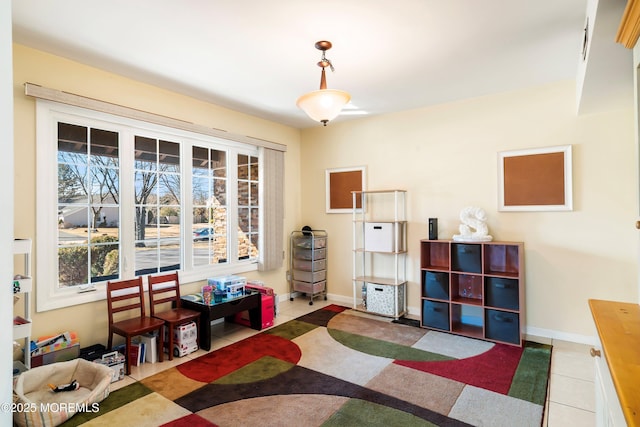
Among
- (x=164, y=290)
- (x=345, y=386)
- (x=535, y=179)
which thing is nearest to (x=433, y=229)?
(x=535, y=179)

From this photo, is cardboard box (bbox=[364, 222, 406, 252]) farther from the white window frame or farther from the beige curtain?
the white window frame

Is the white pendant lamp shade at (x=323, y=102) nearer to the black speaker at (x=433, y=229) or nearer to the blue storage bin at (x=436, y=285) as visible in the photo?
the black speaker at (x=433, y=229)

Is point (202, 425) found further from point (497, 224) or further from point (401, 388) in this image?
point (497, 224)

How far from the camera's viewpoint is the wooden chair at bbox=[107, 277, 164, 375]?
2.89 m

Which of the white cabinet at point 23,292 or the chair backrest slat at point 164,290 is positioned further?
the chair backrest slat at point 164,290

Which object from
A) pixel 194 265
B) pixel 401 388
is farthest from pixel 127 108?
pixel 401 388

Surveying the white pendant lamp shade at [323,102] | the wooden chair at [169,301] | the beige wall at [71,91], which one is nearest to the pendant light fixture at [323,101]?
the white pendant lamp shade at [323,102]

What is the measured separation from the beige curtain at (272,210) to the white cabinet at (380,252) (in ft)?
3.64

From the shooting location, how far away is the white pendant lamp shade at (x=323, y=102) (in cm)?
246

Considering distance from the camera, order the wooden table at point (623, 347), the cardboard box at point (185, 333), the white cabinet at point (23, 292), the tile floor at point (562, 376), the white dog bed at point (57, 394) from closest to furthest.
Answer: the wooden table at point (623, 347), the white dog bed at point (57, 394), the tile floor at point (562, 376), the white cabinet at point (23, 292), the cardboard box at point (185, 333)

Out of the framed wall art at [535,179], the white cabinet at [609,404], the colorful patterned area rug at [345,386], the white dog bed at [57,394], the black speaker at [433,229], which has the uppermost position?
the framed wall art at [535,179]

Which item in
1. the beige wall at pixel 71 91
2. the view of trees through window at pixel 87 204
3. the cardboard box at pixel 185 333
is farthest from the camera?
the cardboard box at pixel 185 333

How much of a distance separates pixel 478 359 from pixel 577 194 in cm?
195

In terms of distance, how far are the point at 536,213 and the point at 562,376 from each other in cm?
163
